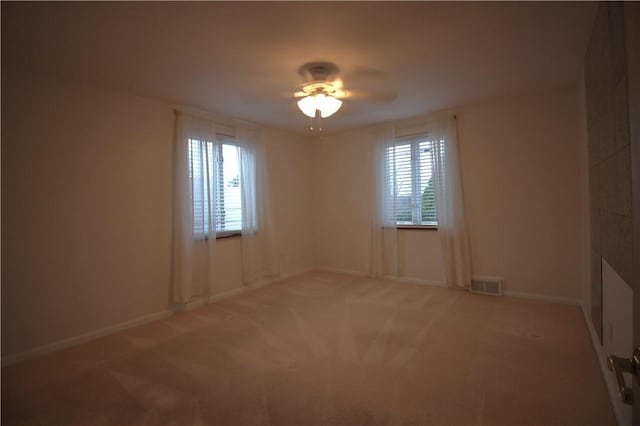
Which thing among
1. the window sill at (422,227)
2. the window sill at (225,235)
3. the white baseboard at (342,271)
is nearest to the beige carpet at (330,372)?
the window sill at (225,235)

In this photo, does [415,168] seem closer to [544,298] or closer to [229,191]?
[544,298]

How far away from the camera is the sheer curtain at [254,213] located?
165 inches

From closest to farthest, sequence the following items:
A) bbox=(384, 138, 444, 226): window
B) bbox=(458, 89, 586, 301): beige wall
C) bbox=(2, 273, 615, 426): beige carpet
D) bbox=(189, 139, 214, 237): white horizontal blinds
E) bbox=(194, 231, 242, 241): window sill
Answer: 1. bbox=(2, 273, 615, 426): beige carpet
2. bbox=(458, 89, 586, 301): beige wall
3. bbox=(189, 139, 214, 237): white horizontal blinds
4. bbox=(194, 231, 242, 241): window sill
5. bbox=(384, 138, 444, 226): window

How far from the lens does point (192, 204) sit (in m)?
3.55

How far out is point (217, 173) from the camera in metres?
3.93

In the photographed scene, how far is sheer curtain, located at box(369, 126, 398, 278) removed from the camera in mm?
4559

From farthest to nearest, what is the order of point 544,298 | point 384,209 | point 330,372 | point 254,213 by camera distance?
point 384,209
point 254,213
point 544,298
point 330,372

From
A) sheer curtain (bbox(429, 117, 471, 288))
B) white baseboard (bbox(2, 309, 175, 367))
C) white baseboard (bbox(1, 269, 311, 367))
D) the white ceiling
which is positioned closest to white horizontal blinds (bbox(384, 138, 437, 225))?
sheer curtain (bbox(429, 117, 471, 288))

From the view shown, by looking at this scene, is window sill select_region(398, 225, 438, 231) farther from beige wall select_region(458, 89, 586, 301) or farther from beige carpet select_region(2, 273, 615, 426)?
beige carpet select_region(2, 273, 615, 426)

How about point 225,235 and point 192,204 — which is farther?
point 225,235

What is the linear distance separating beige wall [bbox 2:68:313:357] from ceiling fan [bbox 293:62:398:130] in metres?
1.75

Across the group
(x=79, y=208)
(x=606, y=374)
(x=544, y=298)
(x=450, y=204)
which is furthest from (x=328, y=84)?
(x=544, y=298)

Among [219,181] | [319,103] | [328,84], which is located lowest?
[219,181]

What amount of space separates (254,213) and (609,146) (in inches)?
147
